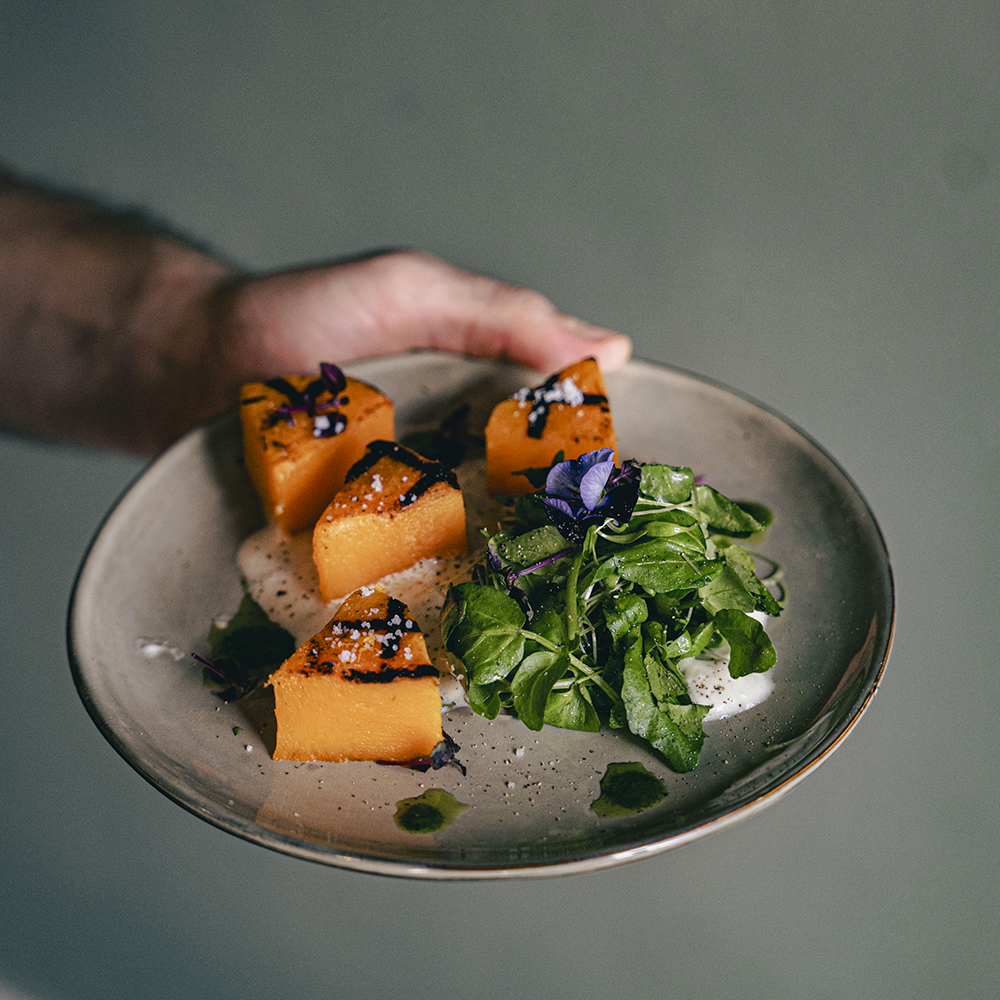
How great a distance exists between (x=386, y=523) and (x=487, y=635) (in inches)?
13.8

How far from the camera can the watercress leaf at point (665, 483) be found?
4.79ft

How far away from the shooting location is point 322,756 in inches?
53.5

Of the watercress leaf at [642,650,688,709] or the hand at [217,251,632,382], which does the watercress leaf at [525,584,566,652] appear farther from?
the hand at [217,251,632,382]

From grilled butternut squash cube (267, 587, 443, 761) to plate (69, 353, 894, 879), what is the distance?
37 mm

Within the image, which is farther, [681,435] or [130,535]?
[681,435]

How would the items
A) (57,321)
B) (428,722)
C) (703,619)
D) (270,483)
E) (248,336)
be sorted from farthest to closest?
(57,321)
(248,336)
(270,483)
(703,619)
(428,722)

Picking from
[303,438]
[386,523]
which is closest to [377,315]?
[303,438]

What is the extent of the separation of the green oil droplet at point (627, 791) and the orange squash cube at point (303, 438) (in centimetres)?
82


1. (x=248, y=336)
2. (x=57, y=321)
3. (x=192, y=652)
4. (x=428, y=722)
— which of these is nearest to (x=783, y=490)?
(x=428, y=722)

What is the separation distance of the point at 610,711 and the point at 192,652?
2.46ft

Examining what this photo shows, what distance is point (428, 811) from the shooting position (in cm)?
129

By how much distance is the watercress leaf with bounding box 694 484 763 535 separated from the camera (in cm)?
157

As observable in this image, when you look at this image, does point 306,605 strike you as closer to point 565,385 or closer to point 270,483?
point 270,483

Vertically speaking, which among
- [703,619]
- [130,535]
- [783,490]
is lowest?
[130,535]
